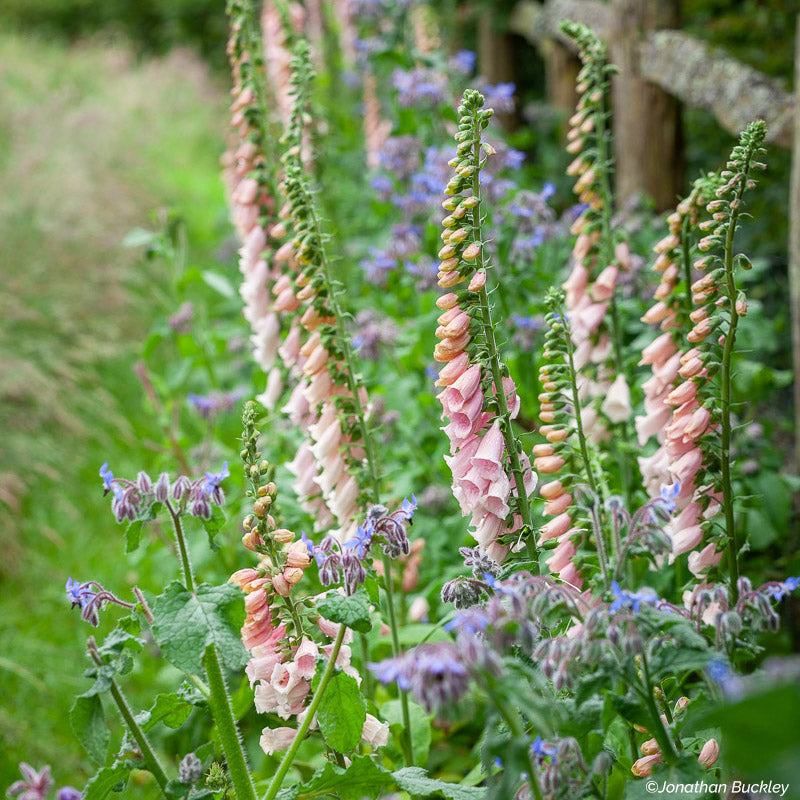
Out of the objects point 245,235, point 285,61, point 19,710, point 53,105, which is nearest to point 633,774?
point 245,235

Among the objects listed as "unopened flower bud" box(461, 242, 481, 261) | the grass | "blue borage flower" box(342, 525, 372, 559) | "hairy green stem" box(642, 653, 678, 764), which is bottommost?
the grass

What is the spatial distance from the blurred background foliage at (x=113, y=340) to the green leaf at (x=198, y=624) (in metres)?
0.96

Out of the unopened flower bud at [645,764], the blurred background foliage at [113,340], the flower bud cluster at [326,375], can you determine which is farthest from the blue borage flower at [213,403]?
the unopened flower bud at [645,764]

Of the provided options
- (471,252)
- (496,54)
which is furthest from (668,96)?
(496,54)

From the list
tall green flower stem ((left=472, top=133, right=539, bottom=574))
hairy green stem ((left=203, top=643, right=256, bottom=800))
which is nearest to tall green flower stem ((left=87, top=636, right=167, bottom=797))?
hairy green stem ((left=203, top=643, right=256, bottom=800))

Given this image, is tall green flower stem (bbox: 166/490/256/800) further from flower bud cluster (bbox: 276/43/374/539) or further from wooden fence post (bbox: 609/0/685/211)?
wooden fence post (bbox: 609/0/685/211)

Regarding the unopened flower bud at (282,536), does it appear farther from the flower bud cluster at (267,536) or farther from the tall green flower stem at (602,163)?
the tall green flower stem at (602,163)

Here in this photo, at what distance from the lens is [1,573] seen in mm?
4102

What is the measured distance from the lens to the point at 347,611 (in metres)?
1.41

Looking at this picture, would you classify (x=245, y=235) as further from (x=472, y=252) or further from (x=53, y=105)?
(x=53, y=105)

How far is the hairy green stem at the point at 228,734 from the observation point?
5.16ft

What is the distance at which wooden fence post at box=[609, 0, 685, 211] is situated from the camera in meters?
4.17

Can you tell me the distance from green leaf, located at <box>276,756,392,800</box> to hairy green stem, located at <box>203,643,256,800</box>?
75 mm

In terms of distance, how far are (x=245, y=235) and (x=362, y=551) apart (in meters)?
1.45
